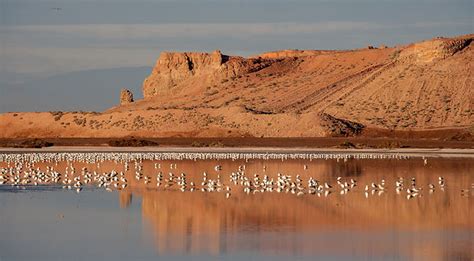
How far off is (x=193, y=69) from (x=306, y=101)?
117 ft

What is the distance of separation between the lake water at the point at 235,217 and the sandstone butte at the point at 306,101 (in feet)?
162

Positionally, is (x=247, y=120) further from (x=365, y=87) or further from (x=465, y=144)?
(x=465, y=144)

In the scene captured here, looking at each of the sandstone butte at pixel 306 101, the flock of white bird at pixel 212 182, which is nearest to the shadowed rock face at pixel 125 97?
the sandstone butte at pixel 306 101

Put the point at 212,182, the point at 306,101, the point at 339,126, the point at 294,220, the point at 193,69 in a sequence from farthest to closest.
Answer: the point at 193,69 → the point at 306,101 → the point at 339,126 → the point at 212,182 → the point at 294,220

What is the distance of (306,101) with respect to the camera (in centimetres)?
11112

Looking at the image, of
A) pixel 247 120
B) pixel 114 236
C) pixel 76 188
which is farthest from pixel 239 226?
pixel 247 120

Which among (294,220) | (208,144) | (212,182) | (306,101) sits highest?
(306,101)

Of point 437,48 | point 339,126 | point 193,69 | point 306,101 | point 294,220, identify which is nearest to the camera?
point 294,220

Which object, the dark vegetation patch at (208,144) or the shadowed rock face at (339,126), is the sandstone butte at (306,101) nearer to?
the shadowed rock face at (339,126)

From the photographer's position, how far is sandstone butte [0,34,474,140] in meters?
96.4

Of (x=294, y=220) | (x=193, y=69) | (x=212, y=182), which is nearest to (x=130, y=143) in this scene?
(x=212, y=182)

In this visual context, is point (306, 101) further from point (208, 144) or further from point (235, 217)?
point (235, 217)

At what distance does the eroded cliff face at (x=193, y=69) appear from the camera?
132 meters

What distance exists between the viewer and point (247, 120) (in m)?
101
